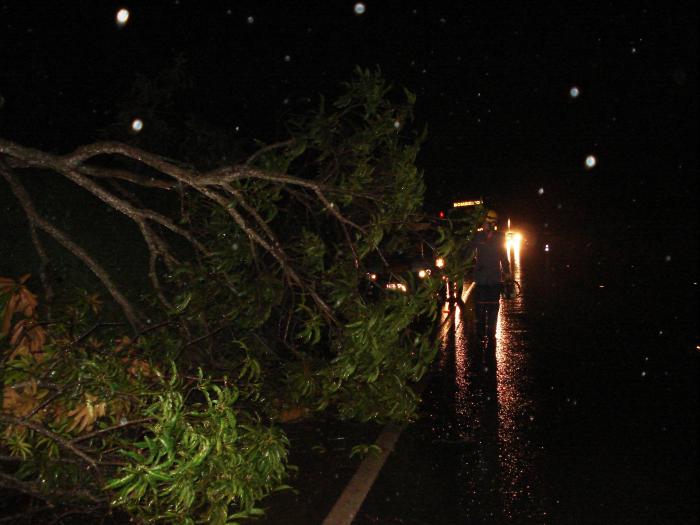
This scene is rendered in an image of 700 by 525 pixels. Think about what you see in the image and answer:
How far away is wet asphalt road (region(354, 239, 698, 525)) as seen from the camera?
5543 millimetres

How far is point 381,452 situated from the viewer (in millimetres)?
6992

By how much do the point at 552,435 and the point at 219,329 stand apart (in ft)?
11.3

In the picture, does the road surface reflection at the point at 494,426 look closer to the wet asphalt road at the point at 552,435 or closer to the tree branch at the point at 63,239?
the wet asphalt road at the point at 552,435

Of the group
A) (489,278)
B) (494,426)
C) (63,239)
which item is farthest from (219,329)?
(489,278)

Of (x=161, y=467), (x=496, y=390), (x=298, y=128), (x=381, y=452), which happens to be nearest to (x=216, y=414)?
(x=161, y=467)

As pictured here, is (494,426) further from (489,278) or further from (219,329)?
(489,278)

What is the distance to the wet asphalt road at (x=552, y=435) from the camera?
18.2 ft

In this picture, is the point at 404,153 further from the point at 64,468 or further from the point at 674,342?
the point at 674,342

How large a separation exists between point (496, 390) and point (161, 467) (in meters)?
6.37

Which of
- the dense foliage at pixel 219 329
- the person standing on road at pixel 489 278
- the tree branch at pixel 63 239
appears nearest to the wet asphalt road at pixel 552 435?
the person standing on road at pixel 489 278

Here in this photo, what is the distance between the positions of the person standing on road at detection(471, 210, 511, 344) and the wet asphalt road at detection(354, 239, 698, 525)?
0.47m

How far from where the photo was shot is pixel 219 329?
5.80 m

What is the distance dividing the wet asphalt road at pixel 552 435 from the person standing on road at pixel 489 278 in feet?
1.54

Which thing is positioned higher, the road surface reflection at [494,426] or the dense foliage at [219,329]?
the dense foliage at [219,329]
